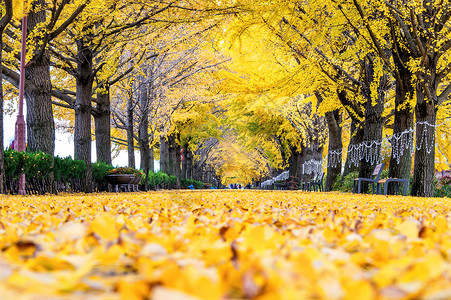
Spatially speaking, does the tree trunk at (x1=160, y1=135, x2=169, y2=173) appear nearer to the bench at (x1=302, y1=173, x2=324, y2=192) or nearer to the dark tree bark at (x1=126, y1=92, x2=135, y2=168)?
the dark tree bark at (x1=126, y1=92, x2=135, y2=168)

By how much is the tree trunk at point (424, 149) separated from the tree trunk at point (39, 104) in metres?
9.42

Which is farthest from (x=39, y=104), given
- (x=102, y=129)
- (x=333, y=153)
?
(x=333, y=153)

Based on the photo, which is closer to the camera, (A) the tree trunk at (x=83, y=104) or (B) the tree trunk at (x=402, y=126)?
(B) the tree trunk at (x=402, y=126)

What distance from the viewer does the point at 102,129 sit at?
14758 mm

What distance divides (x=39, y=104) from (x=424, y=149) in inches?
386

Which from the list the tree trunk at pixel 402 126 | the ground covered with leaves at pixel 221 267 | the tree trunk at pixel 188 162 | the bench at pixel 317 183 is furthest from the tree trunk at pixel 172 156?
the ground covered with leaves at pixel 221 267

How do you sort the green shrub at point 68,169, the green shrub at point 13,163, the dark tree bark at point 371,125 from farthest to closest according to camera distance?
the dark tree bark at point 371,125
the green shrub at point 68,169
the green shrub at point 13,163

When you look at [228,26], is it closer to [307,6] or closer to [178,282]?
[307,6]

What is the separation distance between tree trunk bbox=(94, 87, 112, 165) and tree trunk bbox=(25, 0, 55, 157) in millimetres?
4512

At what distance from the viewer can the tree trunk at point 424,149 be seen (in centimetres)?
966

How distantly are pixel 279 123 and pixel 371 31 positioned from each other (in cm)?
1415

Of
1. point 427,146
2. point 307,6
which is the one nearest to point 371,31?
point 307,6

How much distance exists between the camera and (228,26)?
31.7ft

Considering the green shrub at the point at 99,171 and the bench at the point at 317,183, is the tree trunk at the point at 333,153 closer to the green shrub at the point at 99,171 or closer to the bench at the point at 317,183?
the bench at the point at 317,183
